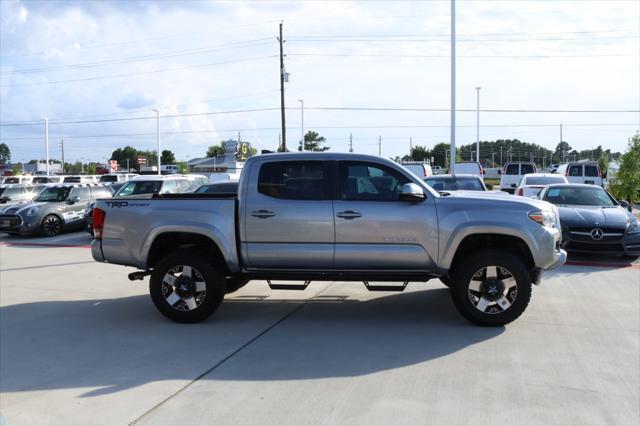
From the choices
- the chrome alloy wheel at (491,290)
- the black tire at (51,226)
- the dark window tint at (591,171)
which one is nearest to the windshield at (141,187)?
the black tire at (51,226)

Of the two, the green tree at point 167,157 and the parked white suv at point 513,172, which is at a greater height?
the green tree at point 167,157

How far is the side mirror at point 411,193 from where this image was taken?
6133 mm

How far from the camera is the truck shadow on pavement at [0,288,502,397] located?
500cm

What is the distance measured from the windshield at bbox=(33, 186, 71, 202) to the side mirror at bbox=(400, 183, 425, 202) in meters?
14.2

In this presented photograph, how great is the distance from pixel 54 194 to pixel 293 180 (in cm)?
1350

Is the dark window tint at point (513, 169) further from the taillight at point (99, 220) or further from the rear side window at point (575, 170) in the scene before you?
the taillight at point (99, 220)

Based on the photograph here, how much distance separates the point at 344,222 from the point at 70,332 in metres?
3.38

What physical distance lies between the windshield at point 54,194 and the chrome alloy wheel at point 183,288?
40.4 feet

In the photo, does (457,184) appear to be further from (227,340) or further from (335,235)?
(227,340)

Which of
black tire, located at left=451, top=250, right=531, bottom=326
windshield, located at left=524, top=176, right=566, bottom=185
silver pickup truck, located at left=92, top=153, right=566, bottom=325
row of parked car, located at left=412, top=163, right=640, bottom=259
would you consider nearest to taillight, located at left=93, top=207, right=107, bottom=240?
silver pickup truck, located at left=92, top=153, right=566, bottom=325

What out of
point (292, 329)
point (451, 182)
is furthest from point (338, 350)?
point (451, 182)

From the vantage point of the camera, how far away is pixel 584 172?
86.2 feet

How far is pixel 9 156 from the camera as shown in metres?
165

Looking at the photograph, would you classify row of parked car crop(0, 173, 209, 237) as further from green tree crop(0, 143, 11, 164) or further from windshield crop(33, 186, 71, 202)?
green tree crop(0, 143, 11, 164)
